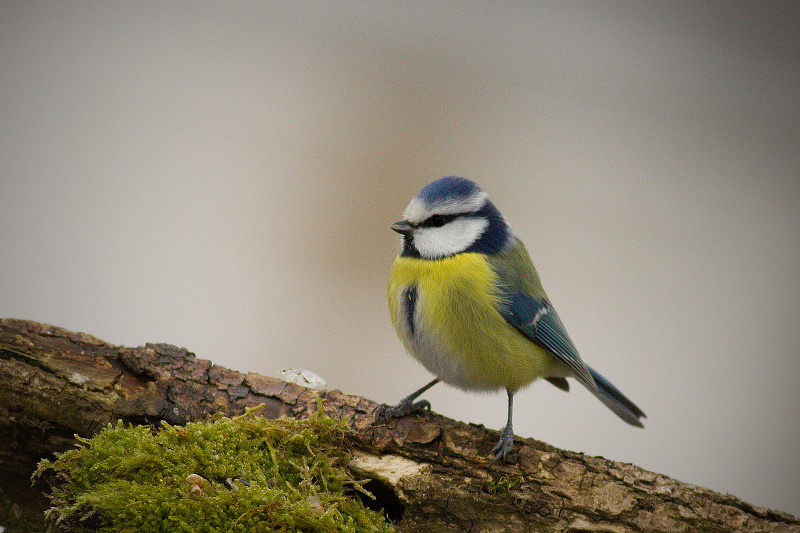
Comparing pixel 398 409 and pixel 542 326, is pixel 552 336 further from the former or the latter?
pixel 398 409

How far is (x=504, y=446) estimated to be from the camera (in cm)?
120

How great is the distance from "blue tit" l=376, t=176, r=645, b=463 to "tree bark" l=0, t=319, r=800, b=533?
0.37 feet

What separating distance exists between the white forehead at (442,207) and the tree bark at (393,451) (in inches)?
19.1

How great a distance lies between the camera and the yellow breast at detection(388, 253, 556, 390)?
1.32 meters

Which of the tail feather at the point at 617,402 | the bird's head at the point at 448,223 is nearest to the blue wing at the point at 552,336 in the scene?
the tail feather at the point at 617,402

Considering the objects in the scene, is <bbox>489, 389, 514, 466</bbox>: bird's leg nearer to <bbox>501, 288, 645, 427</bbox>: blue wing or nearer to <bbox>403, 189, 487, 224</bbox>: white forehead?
<bbox>501, 288, 645, 427</bbox>: blue wing

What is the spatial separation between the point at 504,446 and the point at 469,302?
0.33 metres

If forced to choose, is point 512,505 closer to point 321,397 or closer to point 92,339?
point 321,397

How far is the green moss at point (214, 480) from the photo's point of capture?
897 millimetres

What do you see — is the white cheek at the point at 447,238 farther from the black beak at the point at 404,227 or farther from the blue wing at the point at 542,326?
the blue wing at the point at 542,326

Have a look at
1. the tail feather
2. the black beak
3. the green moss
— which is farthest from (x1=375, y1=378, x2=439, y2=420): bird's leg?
the tail feather

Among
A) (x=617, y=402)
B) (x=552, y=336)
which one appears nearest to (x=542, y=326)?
(x=552, y=336)

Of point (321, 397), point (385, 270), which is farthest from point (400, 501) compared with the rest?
point (385, 270)

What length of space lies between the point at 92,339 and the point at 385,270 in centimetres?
173
